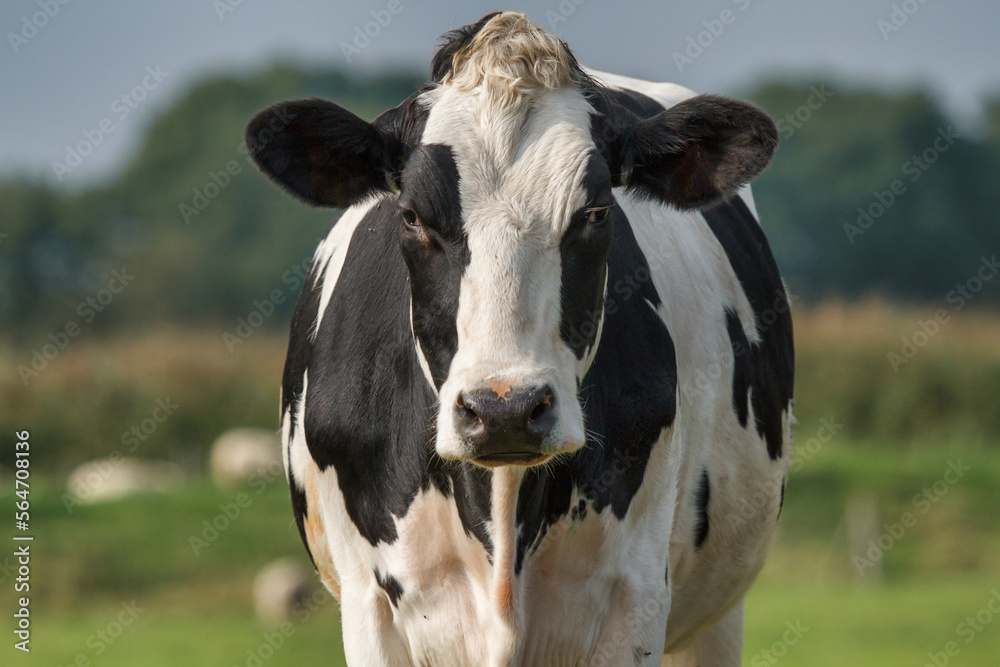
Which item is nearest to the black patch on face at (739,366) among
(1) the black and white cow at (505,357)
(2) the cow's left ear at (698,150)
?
(1) the black and white cow at (505,357)

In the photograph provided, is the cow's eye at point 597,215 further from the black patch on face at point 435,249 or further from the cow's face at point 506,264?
the black patch on face at point 435,249

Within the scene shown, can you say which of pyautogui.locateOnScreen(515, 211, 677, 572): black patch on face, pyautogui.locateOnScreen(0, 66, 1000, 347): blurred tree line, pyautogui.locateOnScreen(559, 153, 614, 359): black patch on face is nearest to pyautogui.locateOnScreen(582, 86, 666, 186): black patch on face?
pyautogui.locateOnScreen(559, 153, 614, 359): black patch on face

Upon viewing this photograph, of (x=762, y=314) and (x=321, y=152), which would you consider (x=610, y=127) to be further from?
(x=762, y=314)

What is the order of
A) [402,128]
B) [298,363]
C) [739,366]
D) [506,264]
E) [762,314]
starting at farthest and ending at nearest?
[762,314]
[739,366]
[298,363]
[402,128]
[506,264]

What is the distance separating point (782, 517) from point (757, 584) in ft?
3.82

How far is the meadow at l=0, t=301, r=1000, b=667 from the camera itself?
12.8m

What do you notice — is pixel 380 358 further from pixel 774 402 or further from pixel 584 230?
pixel 774 402

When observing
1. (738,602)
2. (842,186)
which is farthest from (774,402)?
(842,186)

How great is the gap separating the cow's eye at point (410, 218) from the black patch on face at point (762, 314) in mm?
1981

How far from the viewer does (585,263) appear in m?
3.56

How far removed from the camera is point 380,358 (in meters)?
4.09

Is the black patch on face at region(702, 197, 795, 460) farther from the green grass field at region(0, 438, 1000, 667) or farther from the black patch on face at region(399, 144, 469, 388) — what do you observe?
the green grass field at region(0, 438, 1000, 667)

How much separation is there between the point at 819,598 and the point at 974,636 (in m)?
2.22

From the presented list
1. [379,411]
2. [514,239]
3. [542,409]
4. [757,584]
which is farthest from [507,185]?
[757,584]
